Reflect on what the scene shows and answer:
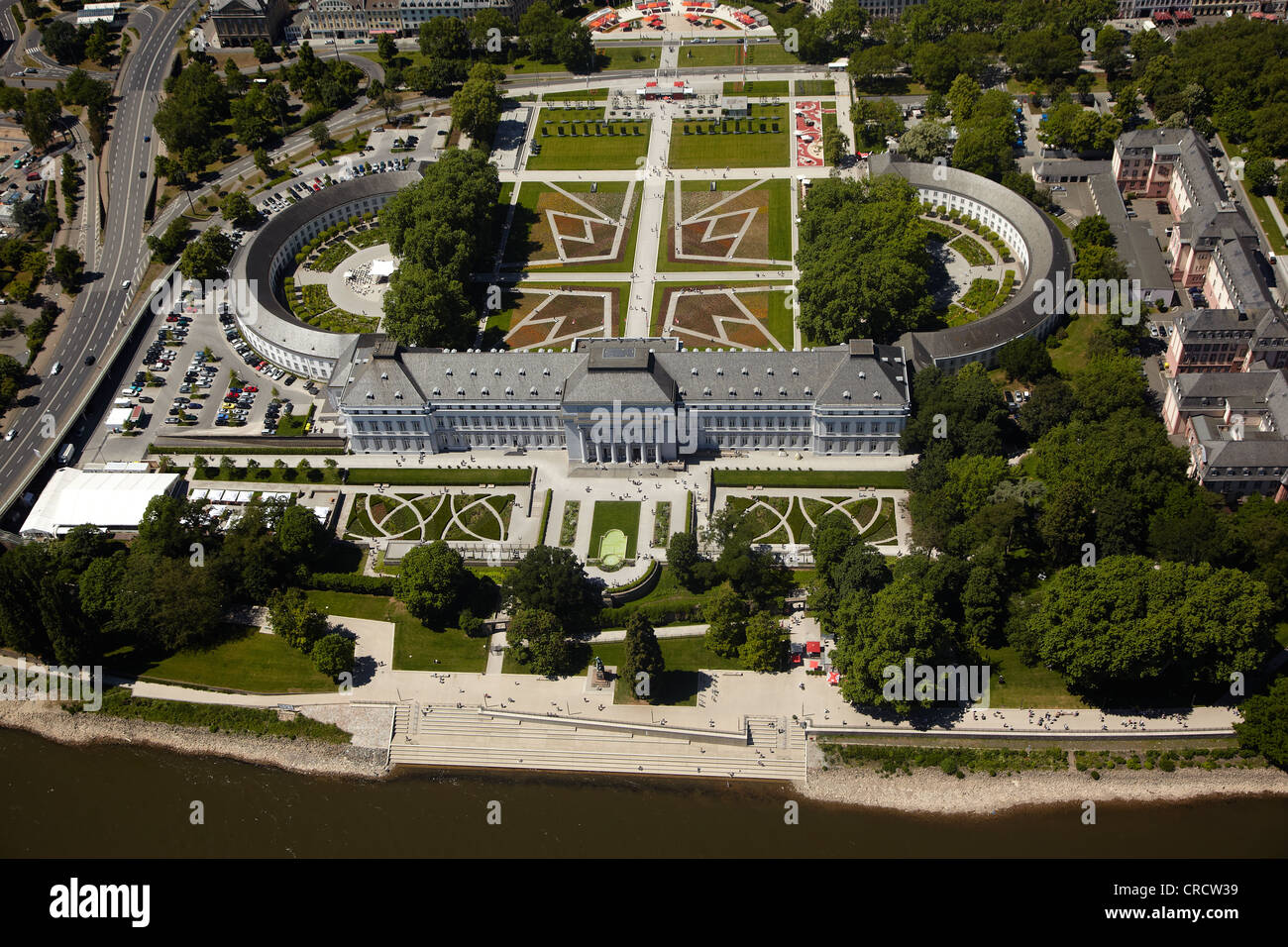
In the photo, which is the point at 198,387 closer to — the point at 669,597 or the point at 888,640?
the point at 669,597

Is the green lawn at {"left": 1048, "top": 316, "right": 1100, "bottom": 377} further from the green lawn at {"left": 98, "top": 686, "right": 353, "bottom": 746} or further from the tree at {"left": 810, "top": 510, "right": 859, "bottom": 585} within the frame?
the green lawn at {"left": 98, "top": 686, "right": 353, "bottom": 746}

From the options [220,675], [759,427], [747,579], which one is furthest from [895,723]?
[220,675]

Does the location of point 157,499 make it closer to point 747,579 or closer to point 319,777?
point 319,777

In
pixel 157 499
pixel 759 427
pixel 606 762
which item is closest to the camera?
pixel 606 762

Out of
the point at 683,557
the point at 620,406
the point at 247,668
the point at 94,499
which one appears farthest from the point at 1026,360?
the point at 94,499

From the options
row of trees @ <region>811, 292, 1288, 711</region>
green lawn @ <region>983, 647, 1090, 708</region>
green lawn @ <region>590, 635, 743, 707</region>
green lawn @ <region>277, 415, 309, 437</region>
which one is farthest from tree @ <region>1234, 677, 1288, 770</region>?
green lawn @ <region>277, 415, 309, 437</region>
